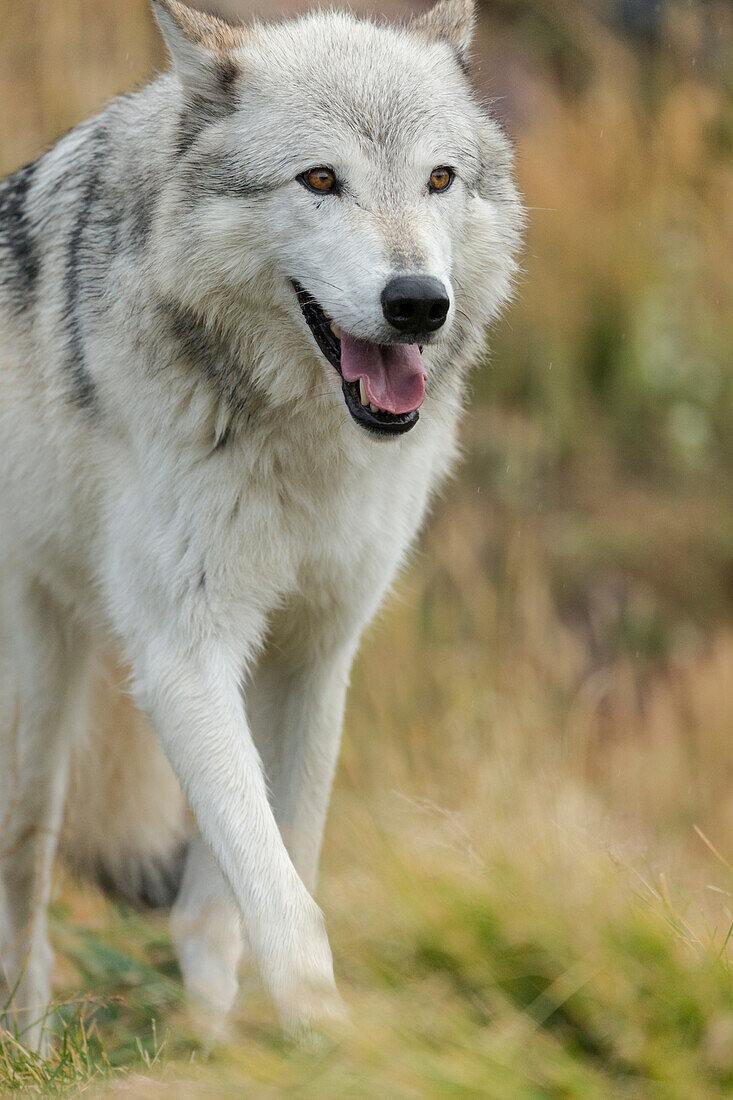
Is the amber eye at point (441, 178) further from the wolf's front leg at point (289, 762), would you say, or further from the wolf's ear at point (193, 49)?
the wolf's front leg at point (289, 762)

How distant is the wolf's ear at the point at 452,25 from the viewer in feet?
12.8

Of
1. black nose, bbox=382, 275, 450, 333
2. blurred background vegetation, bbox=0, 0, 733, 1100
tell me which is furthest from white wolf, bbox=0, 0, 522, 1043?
blurred background vegetation, bbox=0, 0, 733, 1100

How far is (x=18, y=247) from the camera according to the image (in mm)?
4188

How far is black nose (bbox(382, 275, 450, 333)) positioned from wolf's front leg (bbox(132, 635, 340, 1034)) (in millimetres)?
995

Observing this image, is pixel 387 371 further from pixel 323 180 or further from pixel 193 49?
pixel 193 49

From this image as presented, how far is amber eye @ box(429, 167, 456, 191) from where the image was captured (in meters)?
3.38

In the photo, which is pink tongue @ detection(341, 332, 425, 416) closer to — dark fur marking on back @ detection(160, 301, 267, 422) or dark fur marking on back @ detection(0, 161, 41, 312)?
dark fur marking on back @ detection(160, 301, 267, 422)

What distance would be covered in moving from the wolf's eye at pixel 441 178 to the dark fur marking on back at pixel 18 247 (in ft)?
4.52

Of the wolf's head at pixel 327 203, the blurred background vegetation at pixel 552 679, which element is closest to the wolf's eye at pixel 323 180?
the wolf's head at pixel 327 203

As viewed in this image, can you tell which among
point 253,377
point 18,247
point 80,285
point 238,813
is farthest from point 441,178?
point 238,813

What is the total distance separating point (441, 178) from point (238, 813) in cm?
172

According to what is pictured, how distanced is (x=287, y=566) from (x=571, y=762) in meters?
3.25

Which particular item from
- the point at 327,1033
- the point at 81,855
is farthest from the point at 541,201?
the point at 327,1033

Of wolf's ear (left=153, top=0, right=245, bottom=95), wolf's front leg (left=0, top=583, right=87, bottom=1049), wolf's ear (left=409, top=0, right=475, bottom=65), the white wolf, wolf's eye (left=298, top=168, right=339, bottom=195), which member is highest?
wolf's ear (left=409, top=0, right=475, bottom=65)
